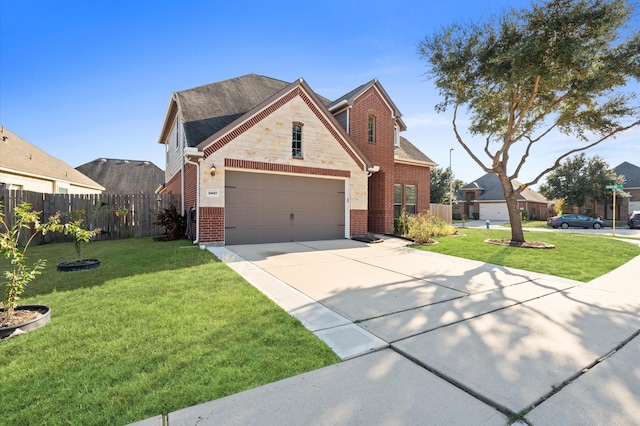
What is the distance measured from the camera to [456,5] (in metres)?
10.1

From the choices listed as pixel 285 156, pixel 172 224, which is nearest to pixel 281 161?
pixel 285 156

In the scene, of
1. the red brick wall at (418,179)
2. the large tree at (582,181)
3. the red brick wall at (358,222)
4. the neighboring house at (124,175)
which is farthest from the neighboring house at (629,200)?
the neighboring house at (124,175)

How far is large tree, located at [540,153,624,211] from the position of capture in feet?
108

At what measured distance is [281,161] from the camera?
10766 millimetres

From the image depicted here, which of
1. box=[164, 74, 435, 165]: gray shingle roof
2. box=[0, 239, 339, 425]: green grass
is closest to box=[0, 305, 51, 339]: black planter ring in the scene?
box=[0, 239, 339, 425]: green grass

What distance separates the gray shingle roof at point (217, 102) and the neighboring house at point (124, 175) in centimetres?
2102

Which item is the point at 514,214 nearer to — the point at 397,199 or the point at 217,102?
the point at 397,199

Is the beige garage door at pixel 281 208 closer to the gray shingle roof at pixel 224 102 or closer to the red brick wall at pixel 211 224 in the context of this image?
the red brick wall at pixel 211 224

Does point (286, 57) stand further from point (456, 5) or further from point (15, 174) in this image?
point (15, 174)

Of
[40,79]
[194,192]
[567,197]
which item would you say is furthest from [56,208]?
[567,197]

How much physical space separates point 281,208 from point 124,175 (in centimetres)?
2857

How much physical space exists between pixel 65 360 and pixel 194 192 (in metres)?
8.34

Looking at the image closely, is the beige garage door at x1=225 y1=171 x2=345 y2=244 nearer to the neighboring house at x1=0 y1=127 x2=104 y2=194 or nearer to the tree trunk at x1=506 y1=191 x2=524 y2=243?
the tree trunk at x1=506 y1=191 x2=524 y2=243

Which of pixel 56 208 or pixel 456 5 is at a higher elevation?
pixel 456 5
